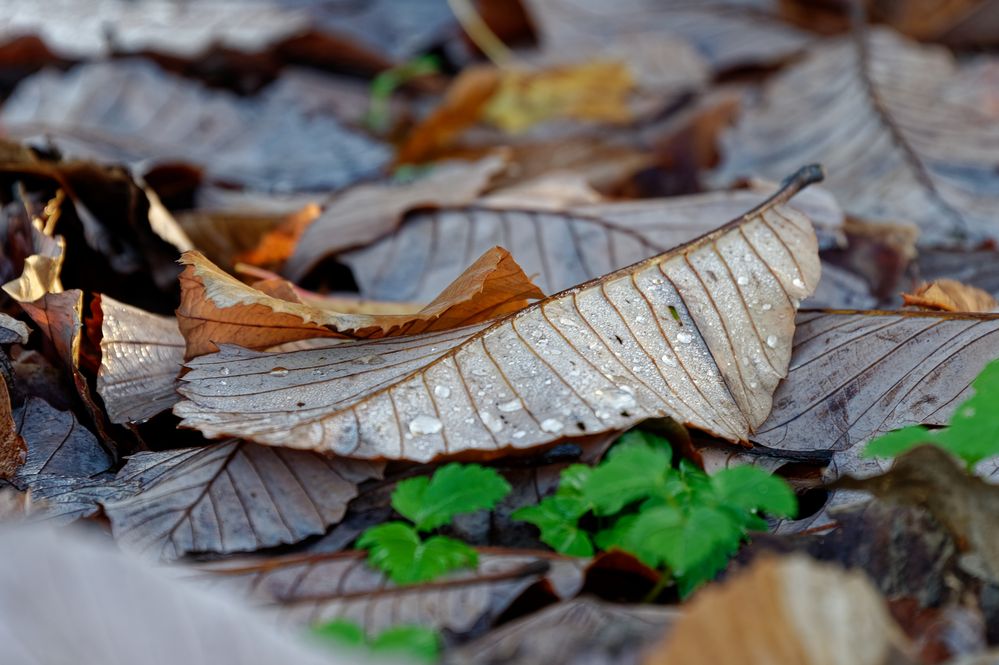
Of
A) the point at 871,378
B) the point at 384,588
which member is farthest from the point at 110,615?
the point at 871,378

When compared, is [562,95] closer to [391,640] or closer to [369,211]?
[369,211]

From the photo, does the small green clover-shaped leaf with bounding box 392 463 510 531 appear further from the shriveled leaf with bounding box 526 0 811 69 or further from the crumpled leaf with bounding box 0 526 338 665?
the shriveled leaf with bounding box 526 0 811 69

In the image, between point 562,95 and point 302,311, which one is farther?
point 562,95

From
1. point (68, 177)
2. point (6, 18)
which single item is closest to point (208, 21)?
point (6, 18)

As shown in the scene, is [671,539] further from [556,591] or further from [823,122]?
[823,122]

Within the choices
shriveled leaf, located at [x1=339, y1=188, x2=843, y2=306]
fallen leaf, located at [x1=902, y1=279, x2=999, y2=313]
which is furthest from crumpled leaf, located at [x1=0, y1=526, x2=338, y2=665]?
fallen leaf, located at [x1=902, y1=279, x2=999, y2=313]
